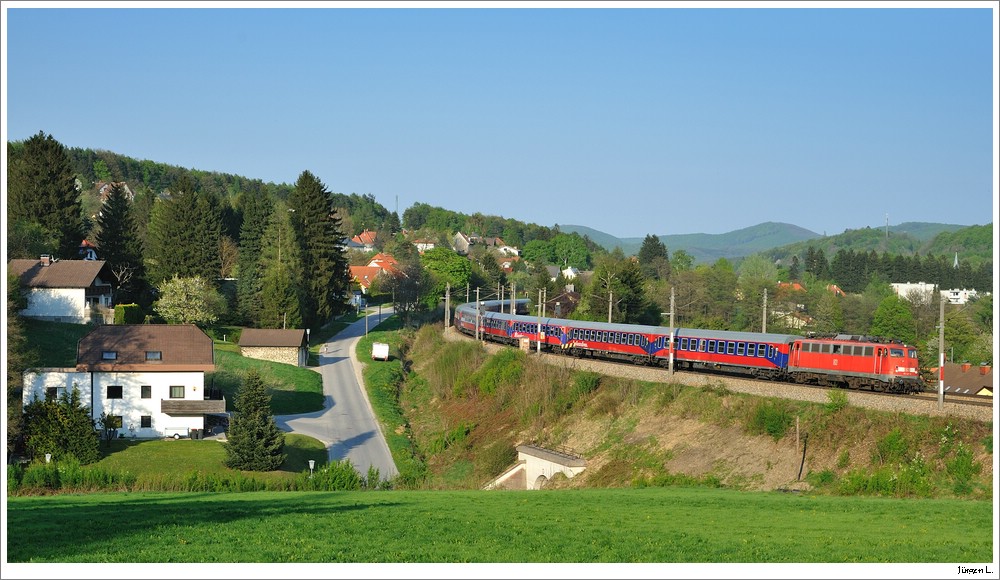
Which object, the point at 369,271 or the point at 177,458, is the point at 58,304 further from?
the point at 369,271

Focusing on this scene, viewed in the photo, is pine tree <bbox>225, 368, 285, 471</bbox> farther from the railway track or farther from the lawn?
the railway track

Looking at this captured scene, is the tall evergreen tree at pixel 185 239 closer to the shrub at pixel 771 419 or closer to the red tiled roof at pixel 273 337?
the red tiled roof at pixel 273 337

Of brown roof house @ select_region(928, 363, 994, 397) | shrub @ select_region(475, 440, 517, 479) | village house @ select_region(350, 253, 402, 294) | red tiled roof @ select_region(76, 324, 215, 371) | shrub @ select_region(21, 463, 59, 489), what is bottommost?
shrub @ select_region(475, 440, 517, 479)

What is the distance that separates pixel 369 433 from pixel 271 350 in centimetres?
1851

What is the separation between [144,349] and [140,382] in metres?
1.69

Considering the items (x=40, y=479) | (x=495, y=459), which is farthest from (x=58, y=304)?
(x=495, y=459)

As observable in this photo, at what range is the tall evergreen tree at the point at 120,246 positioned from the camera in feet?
235

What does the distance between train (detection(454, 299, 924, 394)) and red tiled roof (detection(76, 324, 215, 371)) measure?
19.7 metres

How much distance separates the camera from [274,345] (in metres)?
65.1

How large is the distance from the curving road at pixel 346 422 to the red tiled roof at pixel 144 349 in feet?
21.7

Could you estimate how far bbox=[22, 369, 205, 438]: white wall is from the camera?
41250mm

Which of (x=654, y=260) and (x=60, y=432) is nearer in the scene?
(x=60, y=432)

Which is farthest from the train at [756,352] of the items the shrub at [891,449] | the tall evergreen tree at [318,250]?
the tall evergreen tree at [318,250]

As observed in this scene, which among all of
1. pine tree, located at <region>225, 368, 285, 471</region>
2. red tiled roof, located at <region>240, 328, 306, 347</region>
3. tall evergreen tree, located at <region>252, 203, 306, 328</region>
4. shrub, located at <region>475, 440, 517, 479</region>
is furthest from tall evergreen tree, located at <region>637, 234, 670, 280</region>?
pine tree, located at <region>225, 368, 285, 471</region>
